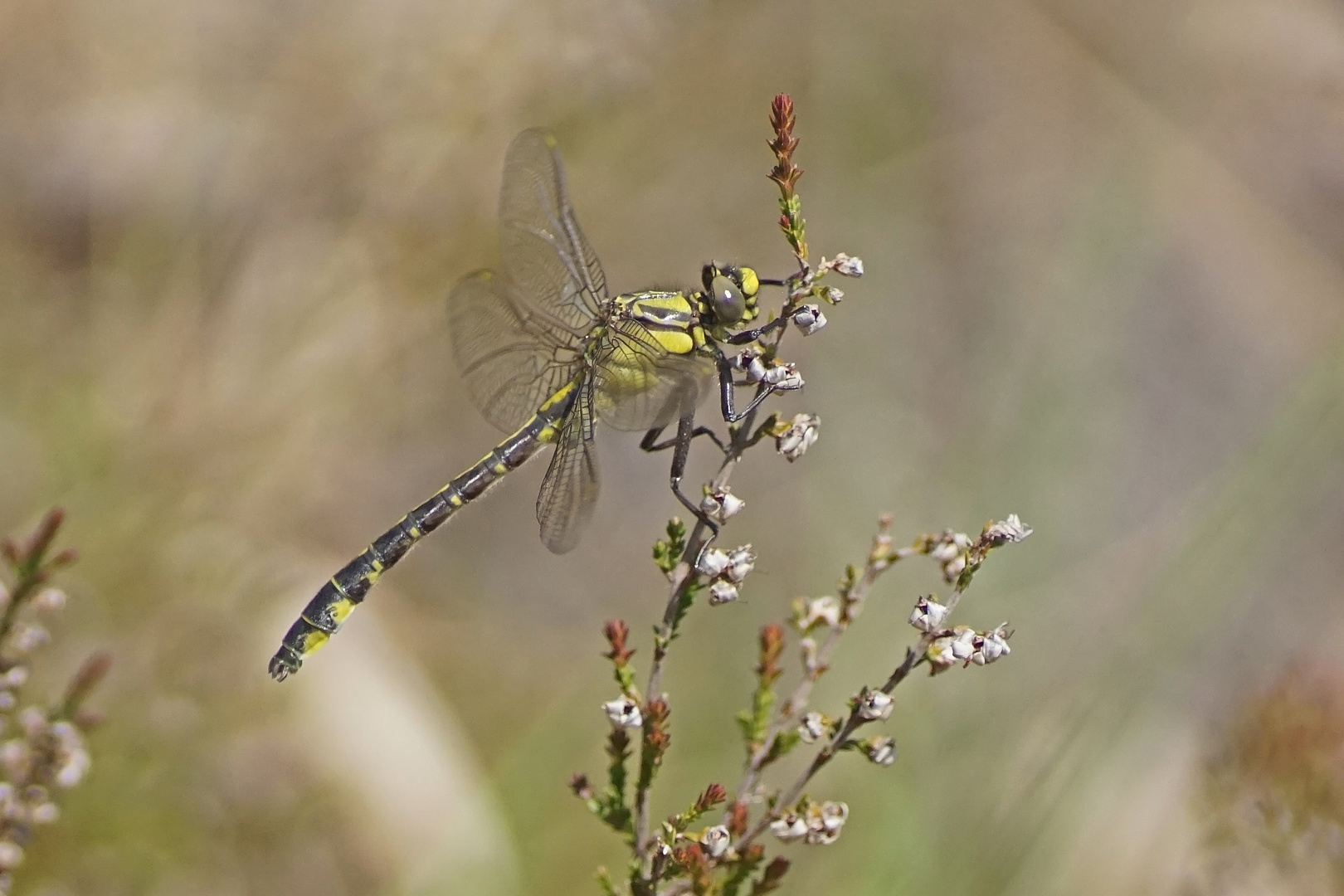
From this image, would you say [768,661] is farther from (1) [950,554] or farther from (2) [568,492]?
(2) [568,492]

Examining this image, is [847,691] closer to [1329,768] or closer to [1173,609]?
[1173,609]

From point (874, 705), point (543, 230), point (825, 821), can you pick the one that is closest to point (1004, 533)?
point (874, 705)

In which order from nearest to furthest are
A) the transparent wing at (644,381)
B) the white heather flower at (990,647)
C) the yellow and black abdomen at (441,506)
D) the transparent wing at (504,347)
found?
the white heather flower at (990,647) → the transparent wing at (644,381) → the yellow and black abdomen at (441,506) → the transparent wing at (504,347)

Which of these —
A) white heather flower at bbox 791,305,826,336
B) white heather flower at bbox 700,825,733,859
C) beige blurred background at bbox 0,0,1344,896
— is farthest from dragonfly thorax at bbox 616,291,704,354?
white heather flower at bbox 700,825,733,859

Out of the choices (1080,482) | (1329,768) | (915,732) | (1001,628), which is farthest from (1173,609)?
(1080,482)

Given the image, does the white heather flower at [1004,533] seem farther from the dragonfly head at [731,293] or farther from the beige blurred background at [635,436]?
the beige blurred background at [635,436]

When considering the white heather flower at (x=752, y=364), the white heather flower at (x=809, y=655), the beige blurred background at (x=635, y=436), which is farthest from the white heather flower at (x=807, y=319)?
the beige blurred background at (x=635, y=436)
